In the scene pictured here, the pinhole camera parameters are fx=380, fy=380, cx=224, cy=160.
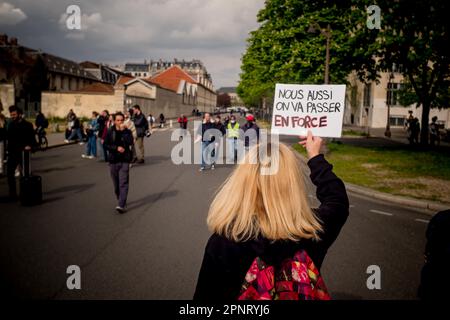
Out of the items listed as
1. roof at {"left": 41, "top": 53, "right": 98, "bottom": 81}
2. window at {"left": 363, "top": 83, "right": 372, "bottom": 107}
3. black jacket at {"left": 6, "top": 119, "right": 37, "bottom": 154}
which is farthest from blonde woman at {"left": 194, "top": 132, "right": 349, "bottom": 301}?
roof at {"left": 41, "top": 53, "right": 98, "bottom": 81}

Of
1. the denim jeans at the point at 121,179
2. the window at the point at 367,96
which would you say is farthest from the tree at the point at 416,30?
the window at the point at 367,96

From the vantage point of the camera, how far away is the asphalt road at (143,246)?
13.2 feet

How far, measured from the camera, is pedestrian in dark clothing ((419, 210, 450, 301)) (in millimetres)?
1891

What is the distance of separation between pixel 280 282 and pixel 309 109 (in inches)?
93.3

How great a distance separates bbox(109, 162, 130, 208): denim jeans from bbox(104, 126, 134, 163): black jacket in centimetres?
10

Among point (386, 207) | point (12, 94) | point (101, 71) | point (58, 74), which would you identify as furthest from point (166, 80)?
point (386, 207)

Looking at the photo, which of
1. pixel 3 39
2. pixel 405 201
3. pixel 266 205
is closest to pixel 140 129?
pixel 405 201

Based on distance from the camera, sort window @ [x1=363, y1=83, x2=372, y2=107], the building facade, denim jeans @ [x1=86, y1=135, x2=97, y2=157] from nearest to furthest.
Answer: denim jeans @ [x1=86, y1=135, x2=97, y2=157] < the building facade < window @ [x1=363, y1=83, x2=372, y2=107]

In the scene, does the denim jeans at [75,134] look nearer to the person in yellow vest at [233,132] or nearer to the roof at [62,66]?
the person in yellow vest at [233,132]

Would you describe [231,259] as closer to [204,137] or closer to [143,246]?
[143,246]

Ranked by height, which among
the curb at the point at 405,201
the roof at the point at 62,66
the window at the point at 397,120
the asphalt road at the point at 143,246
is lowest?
the asphalt road at the point at 143,246

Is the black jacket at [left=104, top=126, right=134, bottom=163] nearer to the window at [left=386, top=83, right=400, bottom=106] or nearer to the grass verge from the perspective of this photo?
the grass verge

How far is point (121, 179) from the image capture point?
7301mm

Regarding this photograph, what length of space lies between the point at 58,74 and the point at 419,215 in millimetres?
85353
